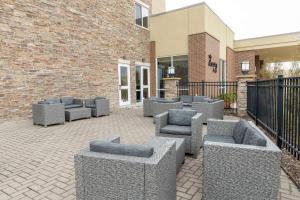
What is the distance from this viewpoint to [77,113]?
8016mm

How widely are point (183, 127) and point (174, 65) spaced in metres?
9.26

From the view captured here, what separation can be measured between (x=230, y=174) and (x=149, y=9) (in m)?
14.0

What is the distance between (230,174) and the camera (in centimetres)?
232

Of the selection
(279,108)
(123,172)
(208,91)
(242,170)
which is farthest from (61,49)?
(242,170)

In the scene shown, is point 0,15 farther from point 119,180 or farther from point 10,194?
point 119,180

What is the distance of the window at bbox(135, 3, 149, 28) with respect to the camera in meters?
13.4

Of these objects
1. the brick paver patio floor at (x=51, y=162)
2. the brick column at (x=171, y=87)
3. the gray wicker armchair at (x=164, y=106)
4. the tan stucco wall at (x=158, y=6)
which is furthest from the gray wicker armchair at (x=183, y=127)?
the tan stucco wall at (x=158, y=6)

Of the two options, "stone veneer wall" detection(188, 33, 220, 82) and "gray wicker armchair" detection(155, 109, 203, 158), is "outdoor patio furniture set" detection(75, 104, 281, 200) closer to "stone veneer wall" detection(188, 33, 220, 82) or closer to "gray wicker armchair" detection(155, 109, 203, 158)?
"gray wicker armchair" detection(155, 109, 203, 158)

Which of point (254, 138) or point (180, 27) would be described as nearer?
point (254, 138)

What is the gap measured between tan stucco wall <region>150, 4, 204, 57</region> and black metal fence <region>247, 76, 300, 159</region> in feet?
23.1

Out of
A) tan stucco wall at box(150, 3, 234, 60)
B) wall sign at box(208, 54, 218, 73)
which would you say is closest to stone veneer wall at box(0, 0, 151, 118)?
tan stucco wall at box(150, 3, 234, 60)

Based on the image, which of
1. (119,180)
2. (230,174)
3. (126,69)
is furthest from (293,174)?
(126,69)

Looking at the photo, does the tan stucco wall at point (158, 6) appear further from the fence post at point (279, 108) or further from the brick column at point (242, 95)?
the fence post at point (279, 108)

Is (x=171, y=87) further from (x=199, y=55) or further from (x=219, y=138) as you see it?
(x=219, y=138)
